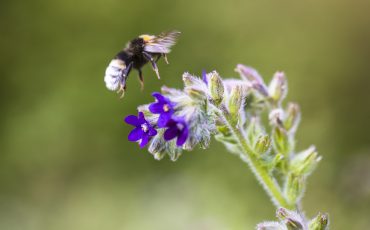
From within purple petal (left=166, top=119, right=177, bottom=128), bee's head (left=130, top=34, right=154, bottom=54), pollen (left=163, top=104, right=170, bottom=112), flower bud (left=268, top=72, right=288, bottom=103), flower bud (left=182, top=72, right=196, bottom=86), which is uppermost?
bee's head (left=130, top=34, right=154, bottom=54)

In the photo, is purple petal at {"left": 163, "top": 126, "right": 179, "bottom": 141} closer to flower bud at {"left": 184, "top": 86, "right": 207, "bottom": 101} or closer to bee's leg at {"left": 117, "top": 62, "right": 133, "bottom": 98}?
flower bud at {"left": 184, "top": 86, "right": 207, "bottom": 101}

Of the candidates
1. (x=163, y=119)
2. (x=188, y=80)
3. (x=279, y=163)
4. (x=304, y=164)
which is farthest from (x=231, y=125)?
(x=304, y=164)

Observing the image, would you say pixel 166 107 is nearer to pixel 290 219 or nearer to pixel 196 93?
pixel 196 93

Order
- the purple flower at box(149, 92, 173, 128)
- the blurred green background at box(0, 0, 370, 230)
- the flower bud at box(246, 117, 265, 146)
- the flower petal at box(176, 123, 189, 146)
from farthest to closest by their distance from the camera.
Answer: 1. the blurred green background at box(0, 0, 370, 230)
2. the flower bud at box(246, 117, 265, 146)
3. the purple flower at box(149, 92, 173, 128)
4. the flower petal at box(176, 123, 189, 146)

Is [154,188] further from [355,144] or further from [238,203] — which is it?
[355,144]

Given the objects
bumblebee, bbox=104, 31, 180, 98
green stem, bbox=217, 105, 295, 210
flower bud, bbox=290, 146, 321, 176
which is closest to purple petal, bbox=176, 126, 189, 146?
green stem, bbox=217, 105, 295, 210

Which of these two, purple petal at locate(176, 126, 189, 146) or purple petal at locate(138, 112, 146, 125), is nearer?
purple petal at locate(176, 126, 189, 146)

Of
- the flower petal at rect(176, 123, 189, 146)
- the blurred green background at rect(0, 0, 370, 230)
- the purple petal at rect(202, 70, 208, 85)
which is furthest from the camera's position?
the blurred green background at rect(0, 0, 370, 230)
